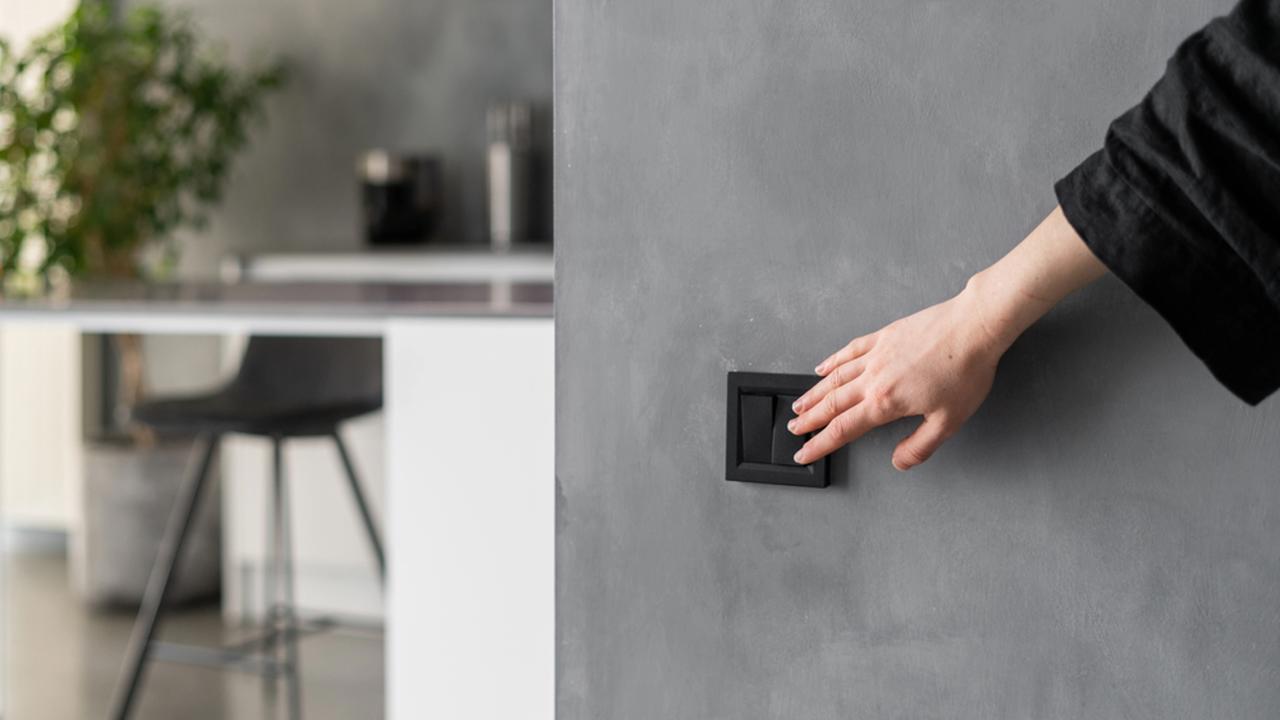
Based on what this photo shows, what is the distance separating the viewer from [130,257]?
13.5 feet

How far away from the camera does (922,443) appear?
90 cm

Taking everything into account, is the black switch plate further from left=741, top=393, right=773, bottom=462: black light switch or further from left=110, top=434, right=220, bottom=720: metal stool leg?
left=110, top=434, right=220, bottom=720: metal stool leg

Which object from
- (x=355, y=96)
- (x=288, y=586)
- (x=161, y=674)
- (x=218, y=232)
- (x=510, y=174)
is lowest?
(x=161, y=674)

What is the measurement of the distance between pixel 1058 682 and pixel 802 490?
21cm

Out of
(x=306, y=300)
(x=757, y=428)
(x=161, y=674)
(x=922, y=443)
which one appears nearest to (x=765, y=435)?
(x=757, y=428)

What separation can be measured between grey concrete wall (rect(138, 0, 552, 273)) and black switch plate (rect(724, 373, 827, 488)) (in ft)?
11.0

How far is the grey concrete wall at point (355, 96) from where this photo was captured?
4.43 meters

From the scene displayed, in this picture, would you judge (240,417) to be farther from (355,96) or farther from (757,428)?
(355,96)

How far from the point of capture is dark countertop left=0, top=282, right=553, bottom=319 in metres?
1.52

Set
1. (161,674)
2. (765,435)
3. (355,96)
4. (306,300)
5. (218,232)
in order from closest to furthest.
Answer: (765,435) → (306,300) → (161,674) → (355,96) → (218,232)

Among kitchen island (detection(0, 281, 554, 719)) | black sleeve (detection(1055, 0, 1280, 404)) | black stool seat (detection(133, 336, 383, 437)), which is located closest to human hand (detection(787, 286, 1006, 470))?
black sleeve (detection(1055, 0, 1280, 404))

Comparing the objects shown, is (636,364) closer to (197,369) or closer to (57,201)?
(57,201)

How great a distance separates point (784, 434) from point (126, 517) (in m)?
3.19

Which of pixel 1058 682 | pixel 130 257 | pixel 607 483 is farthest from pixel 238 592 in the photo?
pixel 1058 682
